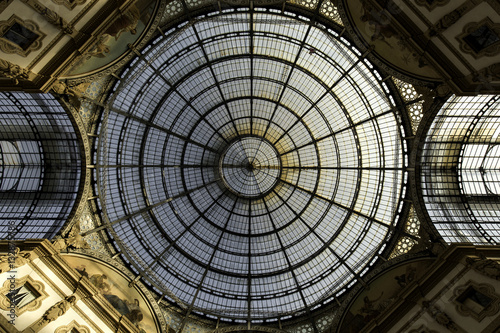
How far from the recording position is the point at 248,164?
1038 inches

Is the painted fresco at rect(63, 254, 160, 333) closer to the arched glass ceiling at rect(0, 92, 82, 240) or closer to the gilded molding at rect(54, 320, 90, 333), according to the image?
the gilded molding at rect(54, 320, 90, 333)

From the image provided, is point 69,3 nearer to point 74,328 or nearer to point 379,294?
point 74,328

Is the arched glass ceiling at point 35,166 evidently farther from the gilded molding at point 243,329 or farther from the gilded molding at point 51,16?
the gilded molding at point 243,329

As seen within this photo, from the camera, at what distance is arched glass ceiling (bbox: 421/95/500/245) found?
19486 millimetres

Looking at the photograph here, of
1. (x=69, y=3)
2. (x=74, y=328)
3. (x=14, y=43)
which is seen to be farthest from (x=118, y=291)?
(x=69, y=3)

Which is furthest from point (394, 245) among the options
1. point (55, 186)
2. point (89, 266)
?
point (55, 186)

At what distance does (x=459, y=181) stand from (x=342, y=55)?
1132 centimetres

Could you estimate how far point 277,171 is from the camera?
26.5m

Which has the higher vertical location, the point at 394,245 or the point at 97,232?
the point at 97,232

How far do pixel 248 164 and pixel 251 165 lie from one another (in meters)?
0.36

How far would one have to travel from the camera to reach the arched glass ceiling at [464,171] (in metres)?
19.5

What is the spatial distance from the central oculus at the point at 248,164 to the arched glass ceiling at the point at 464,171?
1106 centimetres

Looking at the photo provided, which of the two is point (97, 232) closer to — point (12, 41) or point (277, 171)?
point (12, 41)

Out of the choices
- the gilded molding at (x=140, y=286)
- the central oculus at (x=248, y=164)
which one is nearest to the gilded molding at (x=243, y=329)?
the gilded molding at (x=140, y=286)
